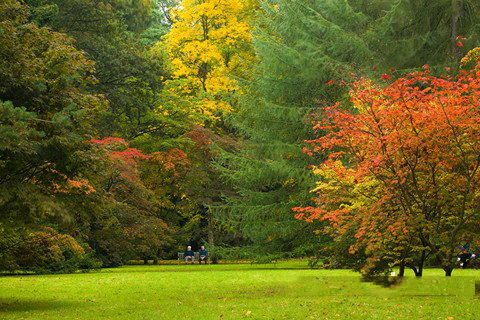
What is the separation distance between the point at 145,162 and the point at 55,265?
29.0 ft

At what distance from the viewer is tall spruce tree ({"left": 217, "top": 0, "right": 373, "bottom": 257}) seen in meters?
28.9

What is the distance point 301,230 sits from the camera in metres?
29.1

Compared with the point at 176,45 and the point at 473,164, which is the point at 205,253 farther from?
the point at 473,164

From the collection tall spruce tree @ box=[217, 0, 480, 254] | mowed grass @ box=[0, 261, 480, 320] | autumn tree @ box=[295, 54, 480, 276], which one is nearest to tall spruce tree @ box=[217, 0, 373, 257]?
tall spruce tree @ box=[217, 0, 480, 254]

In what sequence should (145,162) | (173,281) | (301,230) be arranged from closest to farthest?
1. (173,281)
2. (301,230)
3. (145,162)

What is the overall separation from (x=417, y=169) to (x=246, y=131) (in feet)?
57.4

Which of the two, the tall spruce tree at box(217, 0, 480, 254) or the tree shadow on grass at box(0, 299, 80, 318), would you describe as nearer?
the tree shadow on grass at box(0, 299, 80, 318)

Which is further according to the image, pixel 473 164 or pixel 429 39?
pixel 429 39

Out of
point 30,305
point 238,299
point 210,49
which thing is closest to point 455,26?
point 210,49

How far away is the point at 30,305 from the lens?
556 inches

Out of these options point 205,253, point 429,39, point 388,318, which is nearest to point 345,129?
point 388,318

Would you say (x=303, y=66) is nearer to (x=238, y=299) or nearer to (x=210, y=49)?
(x=210, y=49)

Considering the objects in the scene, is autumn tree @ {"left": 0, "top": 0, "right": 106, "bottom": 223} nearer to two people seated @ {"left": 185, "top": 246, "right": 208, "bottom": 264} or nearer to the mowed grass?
the mowed grass

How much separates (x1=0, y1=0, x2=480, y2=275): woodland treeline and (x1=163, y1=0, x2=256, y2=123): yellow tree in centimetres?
11
